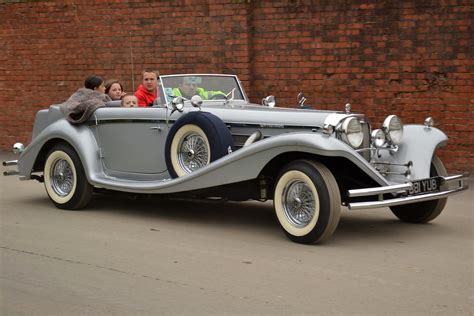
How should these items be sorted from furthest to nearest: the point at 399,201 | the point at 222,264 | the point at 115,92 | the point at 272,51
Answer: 1. the point at 272,51
2. the point at 115,92
3. the point at 399,201
4. the point at 222,264

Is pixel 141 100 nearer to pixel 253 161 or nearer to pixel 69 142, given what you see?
pixel 69 142

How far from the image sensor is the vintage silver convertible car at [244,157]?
642 cm

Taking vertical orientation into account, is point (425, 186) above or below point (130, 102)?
below

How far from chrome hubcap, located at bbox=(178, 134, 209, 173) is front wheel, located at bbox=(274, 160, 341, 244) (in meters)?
0.99

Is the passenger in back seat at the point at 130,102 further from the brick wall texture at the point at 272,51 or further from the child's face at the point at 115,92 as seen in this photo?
the brick wall texture at the point at 272,51

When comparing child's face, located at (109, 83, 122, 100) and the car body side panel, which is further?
child's face, located at (109, 83, 122, 100)

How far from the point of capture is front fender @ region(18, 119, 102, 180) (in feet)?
26.6

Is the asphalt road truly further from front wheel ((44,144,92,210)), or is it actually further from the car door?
the car door

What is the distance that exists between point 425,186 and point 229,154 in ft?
5.56

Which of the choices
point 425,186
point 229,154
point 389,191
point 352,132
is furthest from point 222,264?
point 425,186

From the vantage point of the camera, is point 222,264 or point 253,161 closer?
point 222,264

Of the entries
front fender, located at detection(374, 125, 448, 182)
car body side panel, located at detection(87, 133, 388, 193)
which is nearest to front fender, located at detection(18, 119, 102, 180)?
car body side panel, located at detection(87, 133, 388, 193)

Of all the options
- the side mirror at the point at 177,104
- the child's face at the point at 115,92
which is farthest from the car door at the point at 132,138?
the child's face at the point at 115,92

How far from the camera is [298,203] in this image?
648cm
